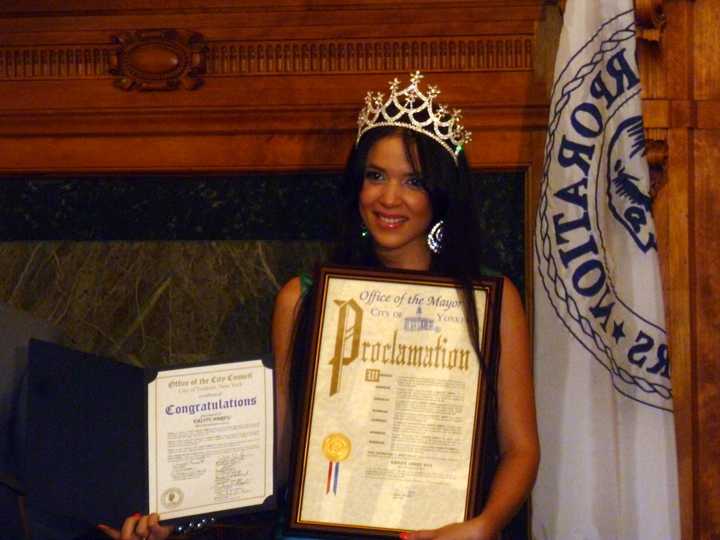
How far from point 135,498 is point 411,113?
39.1 inches

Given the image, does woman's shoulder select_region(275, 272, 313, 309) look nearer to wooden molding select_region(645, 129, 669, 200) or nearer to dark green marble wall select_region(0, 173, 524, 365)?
dark green marble wall select_region(0, 173, 524, 365)

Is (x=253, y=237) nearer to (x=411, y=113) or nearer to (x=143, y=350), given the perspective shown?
(x=143, y=350)

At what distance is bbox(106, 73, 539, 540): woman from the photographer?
2.28 m


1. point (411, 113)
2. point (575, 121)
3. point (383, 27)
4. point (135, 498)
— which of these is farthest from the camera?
point (383, 27)

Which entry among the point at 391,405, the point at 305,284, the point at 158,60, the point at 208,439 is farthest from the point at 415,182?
the point at 158,60

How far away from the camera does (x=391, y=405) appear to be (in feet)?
7.08

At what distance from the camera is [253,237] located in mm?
3086

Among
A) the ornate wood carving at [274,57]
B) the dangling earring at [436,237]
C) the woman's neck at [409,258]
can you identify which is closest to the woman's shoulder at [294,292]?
the woman's neck at [409,258]

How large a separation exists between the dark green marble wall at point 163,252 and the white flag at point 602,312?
403mm

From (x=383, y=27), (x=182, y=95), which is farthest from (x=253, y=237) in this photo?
(x=383, y=27)

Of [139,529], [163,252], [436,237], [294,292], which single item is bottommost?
[139,529]

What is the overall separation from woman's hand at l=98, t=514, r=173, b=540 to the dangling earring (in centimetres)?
83

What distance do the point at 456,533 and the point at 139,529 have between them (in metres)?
0.61

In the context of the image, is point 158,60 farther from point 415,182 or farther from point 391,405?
point 391,405
